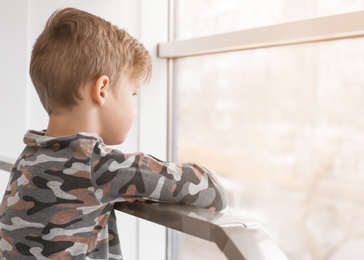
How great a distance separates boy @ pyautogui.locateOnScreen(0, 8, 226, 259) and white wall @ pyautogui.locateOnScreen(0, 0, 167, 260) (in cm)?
76

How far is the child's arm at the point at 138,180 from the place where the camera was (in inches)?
31.7

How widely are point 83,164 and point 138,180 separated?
0.27ft

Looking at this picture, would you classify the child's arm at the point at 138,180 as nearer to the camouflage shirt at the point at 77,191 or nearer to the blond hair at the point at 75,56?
the camouflage shirt at the point at 77,191

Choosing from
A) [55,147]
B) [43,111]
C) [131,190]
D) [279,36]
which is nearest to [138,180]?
[131,190]

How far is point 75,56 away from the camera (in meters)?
0.90

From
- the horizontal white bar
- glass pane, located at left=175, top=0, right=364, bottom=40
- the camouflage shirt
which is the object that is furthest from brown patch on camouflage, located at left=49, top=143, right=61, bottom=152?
glass pane, located at left=175, top=0, right=364, bottom=40

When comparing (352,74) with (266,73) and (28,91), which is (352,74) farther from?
(28,91)

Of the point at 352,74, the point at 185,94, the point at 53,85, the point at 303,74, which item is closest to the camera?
the point at 53,85

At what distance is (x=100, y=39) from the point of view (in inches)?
36.3

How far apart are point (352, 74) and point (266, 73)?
303 millimetres

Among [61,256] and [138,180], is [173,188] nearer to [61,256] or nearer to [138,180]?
[138,180]

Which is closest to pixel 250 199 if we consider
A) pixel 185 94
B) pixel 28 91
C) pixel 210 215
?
pixel 185 94

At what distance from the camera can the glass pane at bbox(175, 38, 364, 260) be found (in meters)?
1.38

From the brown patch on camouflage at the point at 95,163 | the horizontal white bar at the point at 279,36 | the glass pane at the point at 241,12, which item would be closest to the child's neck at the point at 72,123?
the brown patch on camouflage at the point at 95,163
